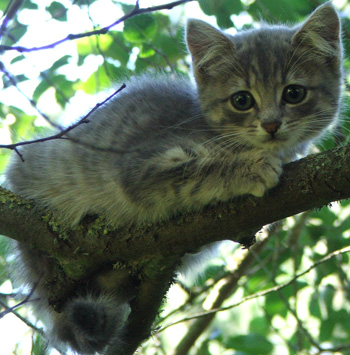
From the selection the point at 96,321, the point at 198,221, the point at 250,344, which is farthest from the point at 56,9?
the point at 250,344

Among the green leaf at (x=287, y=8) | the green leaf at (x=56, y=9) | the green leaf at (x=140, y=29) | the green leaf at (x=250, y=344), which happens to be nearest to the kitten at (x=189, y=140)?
the green leaf at (x=287, y=8)

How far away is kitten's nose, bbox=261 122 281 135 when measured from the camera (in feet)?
9.63

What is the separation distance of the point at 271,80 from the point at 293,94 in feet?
0.50

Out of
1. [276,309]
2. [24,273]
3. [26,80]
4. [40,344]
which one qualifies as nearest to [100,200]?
[24,273]

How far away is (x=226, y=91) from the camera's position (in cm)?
331

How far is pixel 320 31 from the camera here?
132 inches

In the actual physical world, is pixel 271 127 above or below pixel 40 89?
below

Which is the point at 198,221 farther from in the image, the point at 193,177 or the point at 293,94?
the point at 293,94

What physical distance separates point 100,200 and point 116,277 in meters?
0.47

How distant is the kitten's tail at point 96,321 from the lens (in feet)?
10.2

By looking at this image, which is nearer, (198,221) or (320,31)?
(198,221)

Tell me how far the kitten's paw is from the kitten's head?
372 mm

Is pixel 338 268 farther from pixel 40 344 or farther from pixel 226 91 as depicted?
pixel 40 344

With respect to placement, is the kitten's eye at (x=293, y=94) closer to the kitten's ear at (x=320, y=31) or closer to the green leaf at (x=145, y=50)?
the kitten's ear at (x=320, y=31)
